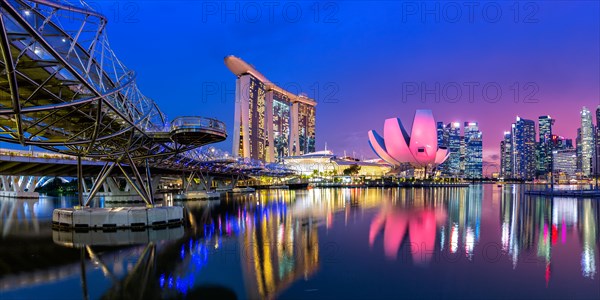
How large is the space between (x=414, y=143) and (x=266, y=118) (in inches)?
2292

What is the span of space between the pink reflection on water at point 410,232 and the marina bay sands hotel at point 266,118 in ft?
324

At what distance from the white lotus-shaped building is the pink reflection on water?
7382cm

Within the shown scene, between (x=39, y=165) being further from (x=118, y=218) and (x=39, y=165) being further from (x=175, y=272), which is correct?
(x=175, y=272)

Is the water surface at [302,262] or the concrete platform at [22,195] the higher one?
the water surface at [302,262]

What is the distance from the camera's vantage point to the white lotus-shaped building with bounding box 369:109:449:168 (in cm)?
9512

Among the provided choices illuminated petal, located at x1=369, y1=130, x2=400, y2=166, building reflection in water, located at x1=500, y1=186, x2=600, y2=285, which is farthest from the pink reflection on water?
illuminated petal, located at x1=369, y1=130, x2=400, y2=166

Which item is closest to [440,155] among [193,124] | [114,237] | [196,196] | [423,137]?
[423,137]

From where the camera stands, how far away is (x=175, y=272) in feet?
34.6

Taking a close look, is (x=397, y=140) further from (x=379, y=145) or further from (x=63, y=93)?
(x=63, y=93)

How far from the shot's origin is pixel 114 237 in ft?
53.0

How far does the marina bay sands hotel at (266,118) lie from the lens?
120812 millimetres

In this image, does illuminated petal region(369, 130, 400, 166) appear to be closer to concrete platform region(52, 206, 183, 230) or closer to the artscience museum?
the artscience museum

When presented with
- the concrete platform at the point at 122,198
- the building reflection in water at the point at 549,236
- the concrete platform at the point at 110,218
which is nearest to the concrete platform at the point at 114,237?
the concrete platform at the point at 110,218

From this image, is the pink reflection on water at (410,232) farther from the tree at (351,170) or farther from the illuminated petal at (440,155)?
the tree at (351,170)
